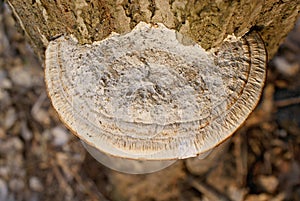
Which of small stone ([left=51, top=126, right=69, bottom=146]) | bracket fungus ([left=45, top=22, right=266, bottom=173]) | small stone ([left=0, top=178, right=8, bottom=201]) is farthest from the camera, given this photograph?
small stone ([left=51, top=126, right=69, bottom=146])

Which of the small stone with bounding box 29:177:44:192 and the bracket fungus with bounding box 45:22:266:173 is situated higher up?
the bracket fungus with bounding box 45:22:266:173

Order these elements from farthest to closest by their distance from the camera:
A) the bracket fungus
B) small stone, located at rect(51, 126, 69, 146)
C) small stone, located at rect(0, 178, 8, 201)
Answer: small stone, located at rect(51, 126, 69, 146) < small stone, located at rect(0, 178, 8, 201) < the bracket fungus

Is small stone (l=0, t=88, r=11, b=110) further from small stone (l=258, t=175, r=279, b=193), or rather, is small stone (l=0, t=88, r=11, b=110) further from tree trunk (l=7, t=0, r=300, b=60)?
small stone (l=258, t=175, r=279, b=193)

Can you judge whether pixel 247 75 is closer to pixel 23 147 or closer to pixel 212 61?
pixel 212 61

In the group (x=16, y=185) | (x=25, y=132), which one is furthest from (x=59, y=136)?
(x=16, y=185)

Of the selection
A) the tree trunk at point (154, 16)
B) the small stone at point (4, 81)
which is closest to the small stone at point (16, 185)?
the small stone at point (4, 81)

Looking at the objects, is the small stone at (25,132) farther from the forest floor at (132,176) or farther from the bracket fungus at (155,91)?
the bracket fungus at (155,91)

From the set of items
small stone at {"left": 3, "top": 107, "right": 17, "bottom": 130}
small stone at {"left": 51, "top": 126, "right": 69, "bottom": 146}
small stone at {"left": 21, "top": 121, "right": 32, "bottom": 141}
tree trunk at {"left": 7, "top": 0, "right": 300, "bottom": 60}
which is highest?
tree trunk at {"left": 7, "top": 0, "right": 300, "bottom": 60}

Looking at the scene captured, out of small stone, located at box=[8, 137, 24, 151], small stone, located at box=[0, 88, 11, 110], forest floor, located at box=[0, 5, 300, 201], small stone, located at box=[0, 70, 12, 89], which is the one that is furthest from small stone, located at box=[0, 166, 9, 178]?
small stone, located at box=[0, 70, 12, 89]
